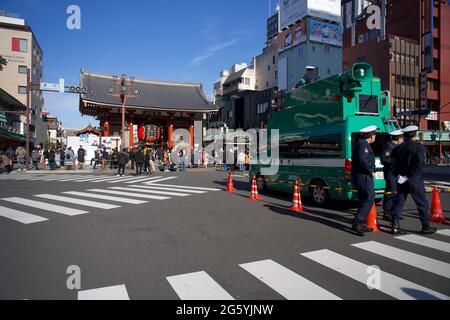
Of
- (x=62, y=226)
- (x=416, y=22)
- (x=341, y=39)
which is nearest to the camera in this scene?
(x=62, y=226)

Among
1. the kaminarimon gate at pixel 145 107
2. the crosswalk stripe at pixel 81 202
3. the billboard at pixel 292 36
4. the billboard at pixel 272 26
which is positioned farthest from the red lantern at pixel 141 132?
the billboard at pixel 272 26

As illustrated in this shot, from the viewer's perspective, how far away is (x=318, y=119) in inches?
339

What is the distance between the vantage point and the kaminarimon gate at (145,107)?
1130 inches

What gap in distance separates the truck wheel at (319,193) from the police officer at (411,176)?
2.57 meters

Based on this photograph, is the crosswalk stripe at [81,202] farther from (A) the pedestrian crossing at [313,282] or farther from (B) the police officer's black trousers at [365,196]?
(B) the police officer's black trousers at [365,196]

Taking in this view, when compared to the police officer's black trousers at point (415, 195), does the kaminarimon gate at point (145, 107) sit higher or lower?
higher

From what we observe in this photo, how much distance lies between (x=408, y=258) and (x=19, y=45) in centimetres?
5196

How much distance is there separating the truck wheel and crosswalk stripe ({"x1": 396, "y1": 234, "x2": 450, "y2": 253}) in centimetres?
279

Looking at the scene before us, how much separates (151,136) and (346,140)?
29.2 metres

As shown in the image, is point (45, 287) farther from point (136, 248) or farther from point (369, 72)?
point (369, 72)

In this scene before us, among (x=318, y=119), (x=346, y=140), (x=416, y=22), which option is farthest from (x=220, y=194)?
(x=416, y=22)

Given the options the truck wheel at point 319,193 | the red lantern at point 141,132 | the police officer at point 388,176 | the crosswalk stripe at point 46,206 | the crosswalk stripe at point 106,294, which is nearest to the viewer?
the crosswalk stripe at point 106,294

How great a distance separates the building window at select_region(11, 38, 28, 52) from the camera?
41812 mm
